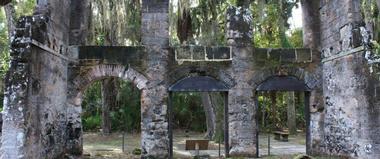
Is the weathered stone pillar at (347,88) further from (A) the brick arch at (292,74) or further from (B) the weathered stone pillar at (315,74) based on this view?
(A) the brick arch at (292,74)

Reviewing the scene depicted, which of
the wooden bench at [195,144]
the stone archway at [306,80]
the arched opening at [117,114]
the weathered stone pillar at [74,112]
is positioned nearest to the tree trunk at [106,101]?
the arched opening at [117,114]

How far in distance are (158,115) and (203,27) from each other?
22.4 feet

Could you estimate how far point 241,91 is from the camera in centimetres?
1170

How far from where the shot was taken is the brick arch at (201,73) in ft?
38.1

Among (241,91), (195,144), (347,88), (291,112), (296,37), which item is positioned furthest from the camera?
(296,37)

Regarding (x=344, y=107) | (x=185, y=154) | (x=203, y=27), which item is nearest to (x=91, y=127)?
(x=203, y=27)

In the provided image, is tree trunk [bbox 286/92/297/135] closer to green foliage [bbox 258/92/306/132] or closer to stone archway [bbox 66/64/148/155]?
green foliage [bbox 258/92/306/132]

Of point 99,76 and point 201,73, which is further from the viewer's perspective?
point 201,73

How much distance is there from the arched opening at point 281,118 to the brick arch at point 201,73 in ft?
3.26

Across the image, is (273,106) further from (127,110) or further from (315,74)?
(315,74)

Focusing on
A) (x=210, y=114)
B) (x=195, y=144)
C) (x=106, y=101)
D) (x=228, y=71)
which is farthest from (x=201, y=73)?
(x=106, y=101)

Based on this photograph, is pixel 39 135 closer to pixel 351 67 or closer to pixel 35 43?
pixel 35 43

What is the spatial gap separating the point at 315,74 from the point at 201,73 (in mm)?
3521

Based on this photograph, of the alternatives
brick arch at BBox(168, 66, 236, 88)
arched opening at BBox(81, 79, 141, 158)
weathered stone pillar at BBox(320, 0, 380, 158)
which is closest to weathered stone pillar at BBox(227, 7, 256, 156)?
brick arch at BBox(168, 66, 236, 88)
